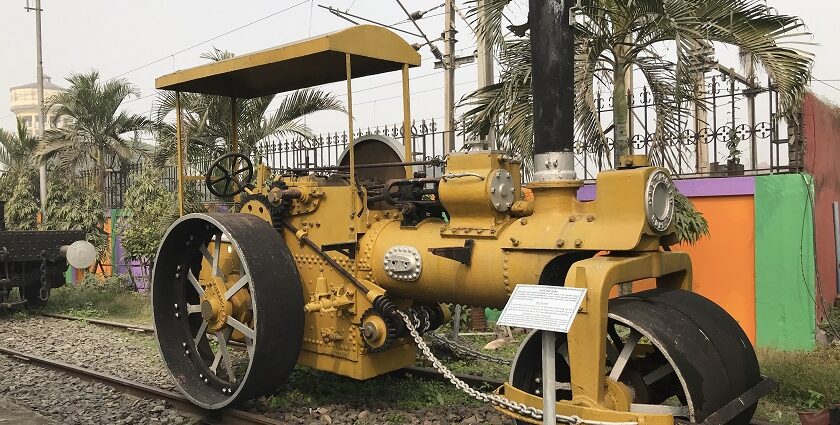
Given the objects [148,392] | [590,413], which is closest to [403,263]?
[590,413]

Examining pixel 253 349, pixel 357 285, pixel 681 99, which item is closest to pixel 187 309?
pixel 253 349

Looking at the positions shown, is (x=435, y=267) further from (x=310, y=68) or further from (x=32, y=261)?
(x=32, y=261)

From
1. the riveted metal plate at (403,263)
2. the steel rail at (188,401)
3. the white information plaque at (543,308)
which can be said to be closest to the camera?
the white information plaque at (543,308)

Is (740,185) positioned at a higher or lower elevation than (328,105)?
lower

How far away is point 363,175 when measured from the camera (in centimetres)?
614

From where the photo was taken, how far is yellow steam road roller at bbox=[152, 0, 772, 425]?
322cm

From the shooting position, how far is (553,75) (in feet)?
12.8

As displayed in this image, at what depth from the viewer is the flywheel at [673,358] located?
302cm

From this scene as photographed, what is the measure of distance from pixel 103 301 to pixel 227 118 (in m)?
3.74

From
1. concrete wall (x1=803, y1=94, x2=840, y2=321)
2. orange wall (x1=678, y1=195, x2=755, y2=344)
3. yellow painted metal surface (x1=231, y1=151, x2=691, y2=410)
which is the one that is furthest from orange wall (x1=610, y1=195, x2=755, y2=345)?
yellow painted metal surface (x1=231, y1=151, x2=691, y2=410)

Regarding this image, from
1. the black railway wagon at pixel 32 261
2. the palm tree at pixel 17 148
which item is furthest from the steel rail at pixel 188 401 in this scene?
the palm tree at pixel 17 148

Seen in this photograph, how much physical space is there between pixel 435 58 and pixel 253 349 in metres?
10.9

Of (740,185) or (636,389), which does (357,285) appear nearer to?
(636,389)

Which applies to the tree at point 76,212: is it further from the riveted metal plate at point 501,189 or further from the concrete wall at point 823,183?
the concrete wall at point 823,183
